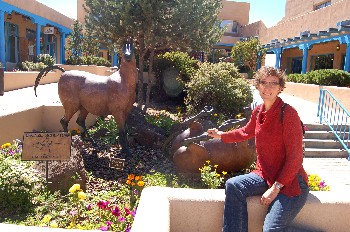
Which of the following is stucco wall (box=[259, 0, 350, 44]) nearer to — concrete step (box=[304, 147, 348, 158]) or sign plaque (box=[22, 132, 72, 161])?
concrete step (box=[304, 147, 348, 158])

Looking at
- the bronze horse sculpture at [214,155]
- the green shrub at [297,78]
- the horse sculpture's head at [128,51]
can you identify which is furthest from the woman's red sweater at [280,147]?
the green shrub at [297,78]

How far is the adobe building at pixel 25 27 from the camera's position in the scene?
18583mm

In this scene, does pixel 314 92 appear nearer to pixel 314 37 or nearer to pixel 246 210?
pixel 314 37

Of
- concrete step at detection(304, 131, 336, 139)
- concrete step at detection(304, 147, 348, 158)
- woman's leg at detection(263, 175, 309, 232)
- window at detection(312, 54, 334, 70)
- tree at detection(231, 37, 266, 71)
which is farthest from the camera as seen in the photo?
tree at detection(231, 37, 266, 71)

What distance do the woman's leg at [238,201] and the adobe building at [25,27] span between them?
17.5 meters

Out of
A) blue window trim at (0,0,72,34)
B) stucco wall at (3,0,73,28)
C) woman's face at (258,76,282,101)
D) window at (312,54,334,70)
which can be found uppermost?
stucco wall at (3,0,73,28)

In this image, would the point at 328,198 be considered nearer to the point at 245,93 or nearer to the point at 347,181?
the point at 347,181

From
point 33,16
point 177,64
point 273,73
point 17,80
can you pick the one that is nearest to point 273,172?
point 273,73

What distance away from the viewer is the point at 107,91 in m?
5.41

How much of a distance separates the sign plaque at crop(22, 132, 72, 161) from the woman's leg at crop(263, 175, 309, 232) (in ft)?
8.50

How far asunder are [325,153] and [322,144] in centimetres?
38

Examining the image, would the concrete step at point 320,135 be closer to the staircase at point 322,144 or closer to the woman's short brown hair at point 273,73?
the staircase at point 322,144

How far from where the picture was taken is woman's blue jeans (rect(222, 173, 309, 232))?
2.27 metres

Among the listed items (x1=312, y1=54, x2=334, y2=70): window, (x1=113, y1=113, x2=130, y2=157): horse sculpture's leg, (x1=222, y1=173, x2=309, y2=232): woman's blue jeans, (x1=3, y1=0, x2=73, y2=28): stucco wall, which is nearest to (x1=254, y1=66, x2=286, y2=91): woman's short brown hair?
(x1=222, y1=173, x2=309, y2=232): woman's blue jeans
